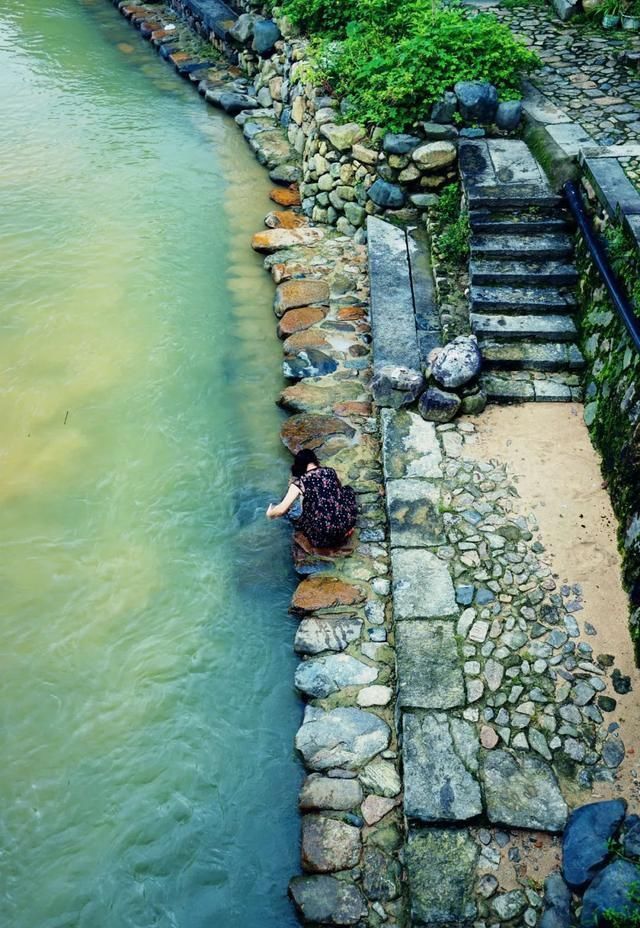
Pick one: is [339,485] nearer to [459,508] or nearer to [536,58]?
[459,508]

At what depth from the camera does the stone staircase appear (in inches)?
269

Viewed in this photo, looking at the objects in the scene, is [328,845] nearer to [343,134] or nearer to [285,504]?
[285,504]

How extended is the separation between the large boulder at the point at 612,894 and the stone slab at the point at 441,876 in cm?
58

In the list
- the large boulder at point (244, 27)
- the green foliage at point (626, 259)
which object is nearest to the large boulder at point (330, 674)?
the green foliage at point (626, 259)

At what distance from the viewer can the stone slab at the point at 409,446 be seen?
621 centimetres

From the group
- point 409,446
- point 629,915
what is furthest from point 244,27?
point 629,915

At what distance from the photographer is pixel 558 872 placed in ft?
13.3

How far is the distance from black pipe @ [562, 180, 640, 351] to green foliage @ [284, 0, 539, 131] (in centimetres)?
198

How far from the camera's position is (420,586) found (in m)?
5.40

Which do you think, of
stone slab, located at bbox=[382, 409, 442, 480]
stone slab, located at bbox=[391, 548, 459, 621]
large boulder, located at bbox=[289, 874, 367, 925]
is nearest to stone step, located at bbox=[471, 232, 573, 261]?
stone slab, located at bbox=[382, 409, 442, 480]

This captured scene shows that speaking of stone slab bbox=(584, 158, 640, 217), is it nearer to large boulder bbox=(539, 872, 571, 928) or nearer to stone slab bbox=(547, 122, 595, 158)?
stone slab bbox=(547, 122, 595, 158)

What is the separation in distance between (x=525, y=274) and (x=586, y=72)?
12.6ft

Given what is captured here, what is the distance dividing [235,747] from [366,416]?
10.9 ft

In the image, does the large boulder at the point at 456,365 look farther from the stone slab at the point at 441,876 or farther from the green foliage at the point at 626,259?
the stone slab at the point at 441,876
